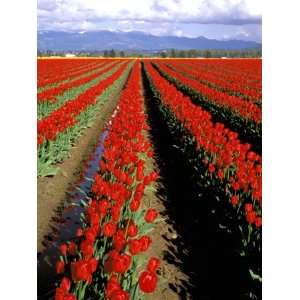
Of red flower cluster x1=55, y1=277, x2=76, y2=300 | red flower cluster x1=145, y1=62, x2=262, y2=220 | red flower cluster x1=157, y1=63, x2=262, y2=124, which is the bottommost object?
red flower cluster x1=55, y1=277, x2=76, y2=300

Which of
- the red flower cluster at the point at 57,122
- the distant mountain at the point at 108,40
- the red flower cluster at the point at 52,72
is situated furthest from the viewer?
the red flower cluster at the point at 52,72

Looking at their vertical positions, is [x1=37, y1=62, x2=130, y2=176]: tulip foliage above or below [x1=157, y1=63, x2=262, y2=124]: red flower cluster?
below

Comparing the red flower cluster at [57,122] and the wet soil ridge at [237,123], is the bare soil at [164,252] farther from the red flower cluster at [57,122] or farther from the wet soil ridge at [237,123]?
the wet soil ridge at [237,123]

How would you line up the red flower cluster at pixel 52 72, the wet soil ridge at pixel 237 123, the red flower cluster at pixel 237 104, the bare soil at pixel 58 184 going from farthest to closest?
1. the red flower cluster at pixel 52 72
2. the red flower cluster at pixel 237 104
3. the wet soil ridge at pixel 237 123
4. the bare soil at pixel 58 184

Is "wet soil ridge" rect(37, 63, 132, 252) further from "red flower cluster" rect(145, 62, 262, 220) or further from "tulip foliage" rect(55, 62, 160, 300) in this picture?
"red flower cluster" rect(145, 62, 262, 220)

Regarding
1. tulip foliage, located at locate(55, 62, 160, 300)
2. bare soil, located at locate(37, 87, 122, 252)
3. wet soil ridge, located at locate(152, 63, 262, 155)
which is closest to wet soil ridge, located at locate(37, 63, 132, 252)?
bare soil, located at locate(37, 87, 122, 252)

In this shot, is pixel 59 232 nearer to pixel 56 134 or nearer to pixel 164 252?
pixel 164 252

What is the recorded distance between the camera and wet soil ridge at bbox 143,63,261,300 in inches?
191

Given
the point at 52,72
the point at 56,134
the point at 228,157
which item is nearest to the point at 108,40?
the point at 228,157

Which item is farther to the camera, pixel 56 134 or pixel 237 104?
pixel 237 104

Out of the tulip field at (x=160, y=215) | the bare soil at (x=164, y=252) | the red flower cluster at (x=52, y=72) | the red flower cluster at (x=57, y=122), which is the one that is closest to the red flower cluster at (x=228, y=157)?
the tulip field at (x=160, y=215)

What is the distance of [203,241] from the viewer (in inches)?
242

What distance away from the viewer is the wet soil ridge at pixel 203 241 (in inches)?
191
